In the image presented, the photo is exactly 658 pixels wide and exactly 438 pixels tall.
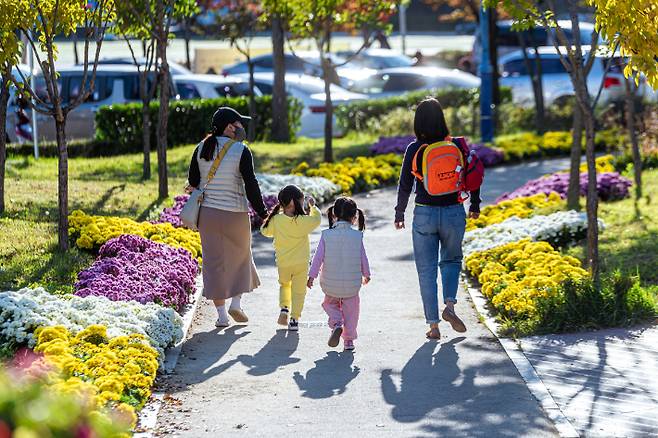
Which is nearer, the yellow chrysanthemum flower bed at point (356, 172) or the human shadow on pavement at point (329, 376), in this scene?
the human shadow on pavement at point (329, 376)

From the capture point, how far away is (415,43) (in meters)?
50.9

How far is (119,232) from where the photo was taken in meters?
11.3

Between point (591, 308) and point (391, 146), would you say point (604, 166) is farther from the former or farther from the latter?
point (591, 308)

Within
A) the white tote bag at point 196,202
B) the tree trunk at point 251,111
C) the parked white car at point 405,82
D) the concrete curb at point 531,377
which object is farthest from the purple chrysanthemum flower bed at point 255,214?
the parked white car at point 405,82

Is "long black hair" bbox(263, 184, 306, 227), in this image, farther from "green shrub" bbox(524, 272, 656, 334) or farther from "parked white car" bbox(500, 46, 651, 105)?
"parked white car" bbox(500, 46, 651, 105)

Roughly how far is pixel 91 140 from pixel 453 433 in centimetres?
1494

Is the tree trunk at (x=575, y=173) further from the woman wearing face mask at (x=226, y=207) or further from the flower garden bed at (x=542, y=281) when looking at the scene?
the woman wearing face mask at (x=226, y=207)

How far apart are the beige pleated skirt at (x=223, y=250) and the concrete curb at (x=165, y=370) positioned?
1.18 ft

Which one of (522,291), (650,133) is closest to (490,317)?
(522,291)

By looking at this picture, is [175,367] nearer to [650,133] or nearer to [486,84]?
[650,133]

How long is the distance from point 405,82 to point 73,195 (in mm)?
14773

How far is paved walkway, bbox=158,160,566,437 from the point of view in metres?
6.68

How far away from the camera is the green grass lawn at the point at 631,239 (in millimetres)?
10953

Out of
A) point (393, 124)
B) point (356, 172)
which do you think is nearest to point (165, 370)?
point (356, 172)
